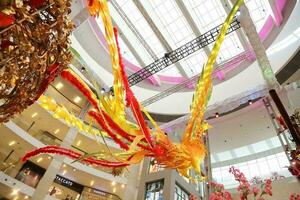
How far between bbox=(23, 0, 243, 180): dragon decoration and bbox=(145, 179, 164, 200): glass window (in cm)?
781

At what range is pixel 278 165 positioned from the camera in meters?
17.5

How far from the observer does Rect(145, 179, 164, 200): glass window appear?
12005mm

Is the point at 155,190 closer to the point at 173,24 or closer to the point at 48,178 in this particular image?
the point at 48,178

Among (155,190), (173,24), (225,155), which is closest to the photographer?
→ (155,190)

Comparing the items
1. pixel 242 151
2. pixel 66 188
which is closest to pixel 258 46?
pixel 242 151

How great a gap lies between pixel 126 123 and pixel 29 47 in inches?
74.2

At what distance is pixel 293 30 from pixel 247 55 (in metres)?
2.53

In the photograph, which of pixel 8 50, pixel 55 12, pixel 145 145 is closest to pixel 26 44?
pixel 8 50

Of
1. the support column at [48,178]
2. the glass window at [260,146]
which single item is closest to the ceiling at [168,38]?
the support column at [48,178]

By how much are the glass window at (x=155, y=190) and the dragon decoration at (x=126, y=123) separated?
781cm

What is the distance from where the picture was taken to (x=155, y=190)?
12.4m

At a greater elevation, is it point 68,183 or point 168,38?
point 168,38

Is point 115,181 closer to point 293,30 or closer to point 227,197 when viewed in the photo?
point 227,197

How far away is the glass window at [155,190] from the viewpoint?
12005 millimetres
